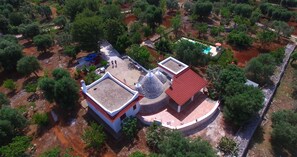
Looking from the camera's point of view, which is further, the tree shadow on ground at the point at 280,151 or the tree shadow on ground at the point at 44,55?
the tree shadow on ground at the point at 44,55

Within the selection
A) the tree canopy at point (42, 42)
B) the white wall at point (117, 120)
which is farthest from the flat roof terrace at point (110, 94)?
the tree canopy at point (42, 42)

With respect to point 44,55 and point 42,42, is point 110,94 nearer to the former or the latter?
point 42,42

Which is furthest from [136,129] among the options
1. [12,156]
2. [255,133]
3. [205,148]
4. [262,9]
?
[262,9]

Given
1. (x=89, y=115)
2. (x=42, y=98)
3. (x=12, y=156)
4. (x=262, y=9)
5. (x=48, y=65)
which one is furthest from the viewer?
(x=262, y=9)

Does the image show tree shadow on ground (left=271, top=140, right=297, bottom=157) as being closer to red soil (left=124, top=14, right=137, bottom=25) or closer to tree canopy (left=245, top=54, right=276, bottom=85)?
tree canopy (left=245, top=54, right=276, bottom=85)

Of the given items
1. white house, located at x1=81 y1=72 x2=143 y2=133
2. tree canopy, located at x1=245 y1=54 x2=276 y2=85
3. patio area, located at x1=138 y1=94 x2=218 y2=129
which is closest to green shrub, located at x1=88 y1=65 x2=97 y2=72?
white house, located at x1=81 y1=72 x2=143 y2=133

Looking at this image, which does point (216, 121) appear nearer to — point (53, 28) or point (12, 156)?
point (12, 156)

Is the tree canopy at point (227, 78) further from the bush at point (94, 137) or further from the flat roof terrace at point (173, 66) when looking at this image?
the bush at point (94, 137)
